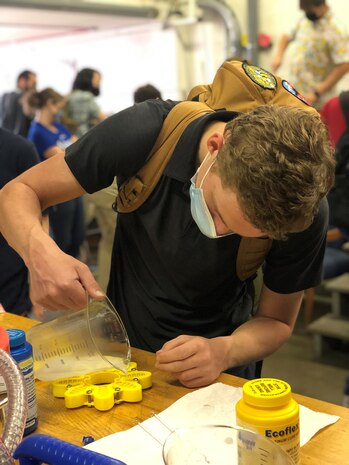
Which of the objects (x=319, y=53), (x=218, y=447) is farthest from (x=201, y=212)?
(x=319, y=53)

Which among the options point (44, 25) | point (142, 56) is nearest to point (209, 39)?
point (142, 56)

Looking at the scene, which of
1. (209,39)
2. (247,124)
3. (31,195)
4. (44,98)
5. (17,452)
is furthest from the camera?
(209,39)

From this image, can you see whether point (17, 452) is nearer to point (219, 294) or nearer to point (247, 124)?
point (247, 124)

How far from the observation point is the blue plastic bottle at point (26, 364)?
107 centimetres

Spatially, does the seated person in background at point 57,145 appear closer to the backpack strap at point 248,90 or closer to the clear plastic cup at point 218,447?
the backpack strap at point 248,90

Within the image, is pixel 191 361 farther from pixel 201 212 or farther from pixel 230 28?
pixel 230 28

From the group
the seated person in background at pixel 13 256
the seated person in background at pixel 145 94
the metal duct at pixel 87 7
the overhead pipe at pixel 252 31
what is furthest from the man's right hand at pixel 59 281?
the overhead pipe at pixel 252 31

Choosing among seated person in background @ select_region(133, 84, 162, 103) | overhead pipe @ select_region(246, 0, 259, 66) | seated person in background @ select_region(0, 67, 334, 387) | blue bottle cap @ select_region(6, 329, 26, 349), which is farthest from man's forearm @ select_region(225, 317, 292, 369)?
overhead pipe @ select_region(246, 0, 259, 66)

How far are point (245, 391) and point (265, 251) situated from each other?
51 centimetres

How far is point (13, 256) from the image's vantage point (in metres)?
2.25

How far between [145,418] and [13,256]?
1272 millimetres

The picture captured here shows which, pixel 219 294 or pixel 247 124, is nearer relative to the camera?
pixel 247 124

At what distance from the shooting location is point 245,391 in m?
0.89

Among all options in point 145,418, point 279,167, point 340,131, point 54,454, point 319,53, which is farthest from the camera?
point 319,53
